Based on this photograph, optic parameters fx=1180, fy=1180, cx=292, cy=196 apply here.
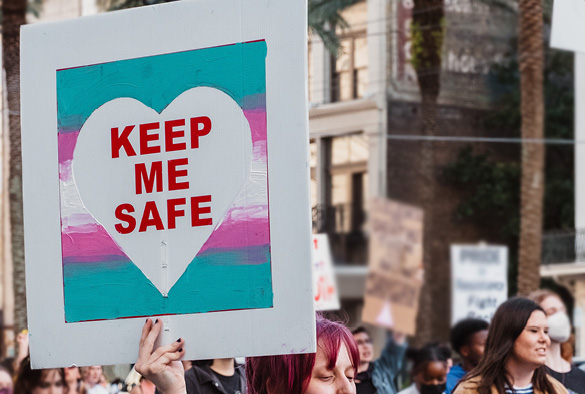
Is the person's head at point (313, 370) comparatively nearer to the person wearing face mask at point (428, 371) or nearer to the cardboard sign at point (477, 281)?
the person wearing face mask at point (428, 371)

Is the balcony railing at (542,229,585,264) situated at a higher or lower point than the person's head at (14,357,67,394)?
lower

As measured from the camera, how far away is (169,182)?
3.31 m

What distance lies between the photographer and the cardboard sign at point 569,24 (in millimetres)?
4852

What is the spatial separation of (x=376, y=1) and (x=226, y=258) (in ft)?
95.0

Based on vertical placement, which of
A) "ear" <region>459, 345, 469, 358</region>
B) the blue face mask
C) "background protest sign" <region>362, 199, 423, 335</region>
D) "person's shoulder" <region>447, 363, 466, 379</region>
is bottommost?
"background protest sign" <region>362, 199, 423, 335</region>

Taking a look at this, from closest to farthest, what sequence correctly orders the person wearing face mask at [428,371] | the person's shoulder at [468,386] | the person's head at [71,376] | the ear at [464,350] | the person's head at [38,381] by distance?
the person's shoulder at [468,386] < the ear at [464,350] < the person's head at [38,381] < the person's head at [71,376] < the person wearing face mask at [428,371]

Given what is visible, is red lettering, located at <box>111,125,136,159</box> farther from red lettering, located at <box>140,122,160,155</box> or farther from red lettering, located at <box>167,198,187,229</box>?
red lettering, located at <box>167,198,187,229</box>

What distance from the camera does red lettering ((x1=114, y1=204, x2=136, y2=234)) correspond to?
335cm

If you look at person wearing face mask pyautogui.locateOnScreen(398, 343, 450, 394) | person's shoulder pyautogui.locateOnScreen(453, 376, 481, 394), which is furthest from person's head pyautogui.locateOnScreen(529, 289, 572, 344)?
person wearing face mask pyautogui.locateOnScreen(398, 343, 450, 394)

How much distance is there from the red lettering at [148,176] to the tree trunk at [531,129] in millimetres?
15172

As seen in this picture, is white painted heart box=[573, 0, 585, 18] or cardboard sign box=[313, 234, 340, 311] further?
cardboard sign box=[313, 234, 340, 311]

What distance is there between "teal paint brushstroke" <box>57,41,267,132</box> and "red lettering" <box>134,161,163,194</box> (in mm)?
168

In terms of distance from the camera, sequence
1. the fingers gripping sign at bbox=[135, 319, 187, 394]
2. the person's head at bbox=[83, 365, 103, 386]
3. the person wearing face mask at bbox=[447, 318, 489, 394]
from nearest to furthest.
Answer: the fingers gripping sign at bbox=[135, 319, 187, 394] → the person wearing face mask at bbox=[447, 318, 489, 394] → the person's head at bbox=[83, 365, 103, 386]

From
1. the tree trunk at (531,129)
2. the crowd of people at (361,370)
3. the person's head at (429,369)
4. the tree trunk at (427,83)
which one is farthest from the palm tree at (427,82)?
the person's head at (429,369)
